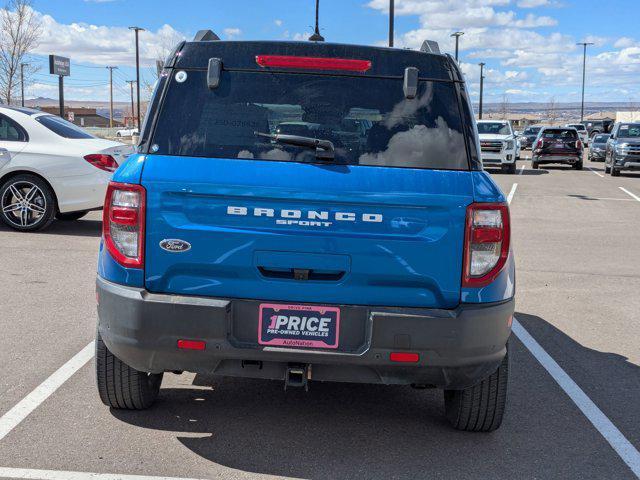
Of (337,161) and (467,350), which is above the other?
(337,161)

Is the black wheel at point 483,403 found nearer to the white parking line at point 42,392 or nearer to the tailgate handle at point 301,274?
the tailgate handle at point 301,274

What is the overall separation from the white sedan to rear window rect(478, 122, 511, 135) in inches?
845

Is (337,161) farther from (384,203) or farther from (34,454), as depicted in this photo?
(34,454)

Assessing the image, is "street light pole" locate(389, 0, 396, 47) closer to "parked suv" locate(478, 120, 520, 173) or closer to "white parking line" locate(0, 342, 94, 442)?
"parked suv" locate(478, 120, 520, 173)

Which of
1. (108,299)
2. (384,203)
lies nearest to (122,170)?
(108,299)

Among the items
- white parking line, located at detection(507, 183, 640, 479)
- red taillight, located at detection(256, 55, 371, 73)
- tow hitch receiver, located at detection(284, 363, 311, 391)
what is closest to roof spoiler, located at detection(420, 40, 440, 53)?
red taillight, located at detection(256, 55, 371, 73)

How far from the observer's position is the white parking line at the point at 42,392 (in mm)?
4352

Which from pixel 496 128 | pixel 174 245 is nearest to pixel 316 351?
pixel 174 245

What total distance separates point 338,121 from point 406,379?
1233 millimetres

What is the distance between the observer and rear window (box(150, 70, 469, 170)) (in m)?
3.78

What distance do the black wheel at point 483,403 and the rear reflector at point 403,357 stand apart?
2.14 ft

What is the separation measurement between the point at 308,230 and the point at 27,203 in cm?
Answer: 824

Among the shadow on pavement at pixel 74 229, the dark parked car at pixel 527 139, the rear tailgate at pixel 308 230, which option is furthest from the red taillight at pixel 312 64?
the dark parked car at pixel 527 139

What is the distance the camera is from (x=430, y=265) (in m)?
3.70
